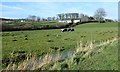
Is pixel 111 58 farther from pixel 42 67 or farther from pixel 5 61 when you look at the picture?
pixel 5 61

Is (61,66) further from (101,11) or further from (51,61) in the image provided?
(101,11)

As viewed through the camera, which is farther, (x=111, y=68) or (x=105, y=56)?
(x=105, y=56)

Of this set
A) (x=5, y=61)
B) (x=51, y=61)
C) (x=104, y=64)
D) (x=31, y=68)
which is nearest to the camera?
(x=104, y=64)

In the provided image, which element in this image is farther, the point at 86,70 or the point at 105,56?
the point at 105,56

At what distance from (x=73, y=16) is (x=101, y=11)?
43.4 m

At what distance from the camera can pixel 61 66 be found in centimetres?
1599

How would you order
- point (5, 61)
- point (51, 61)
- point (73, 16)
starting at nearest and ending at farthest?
point (51, 61) → point (5, 61) → point (73, 16)

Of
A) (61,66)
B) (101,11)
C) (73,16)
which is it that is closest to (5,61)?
(61,66)

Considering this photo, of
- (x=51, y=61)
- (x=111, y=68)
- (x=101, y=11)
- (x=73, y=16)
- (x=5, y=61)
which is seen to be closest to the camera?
(x=111, y=68)

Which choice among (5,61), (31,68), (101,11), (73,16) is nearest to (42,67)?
(31,68)

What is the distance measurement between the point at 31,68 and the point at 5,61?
6767mm

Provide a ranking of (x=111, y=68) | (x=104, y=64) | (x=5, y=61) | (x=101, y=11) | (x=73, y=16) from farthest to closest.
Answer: (x=73, y=16), (x=101, y=11), (x=5, y=61), (x=104, y=64), (x=111, y=68)

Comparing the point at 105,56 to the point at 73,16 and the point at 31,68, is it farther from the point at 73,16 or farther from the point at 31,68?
the point at 73,16

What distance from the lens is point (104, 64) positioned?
14734mm
